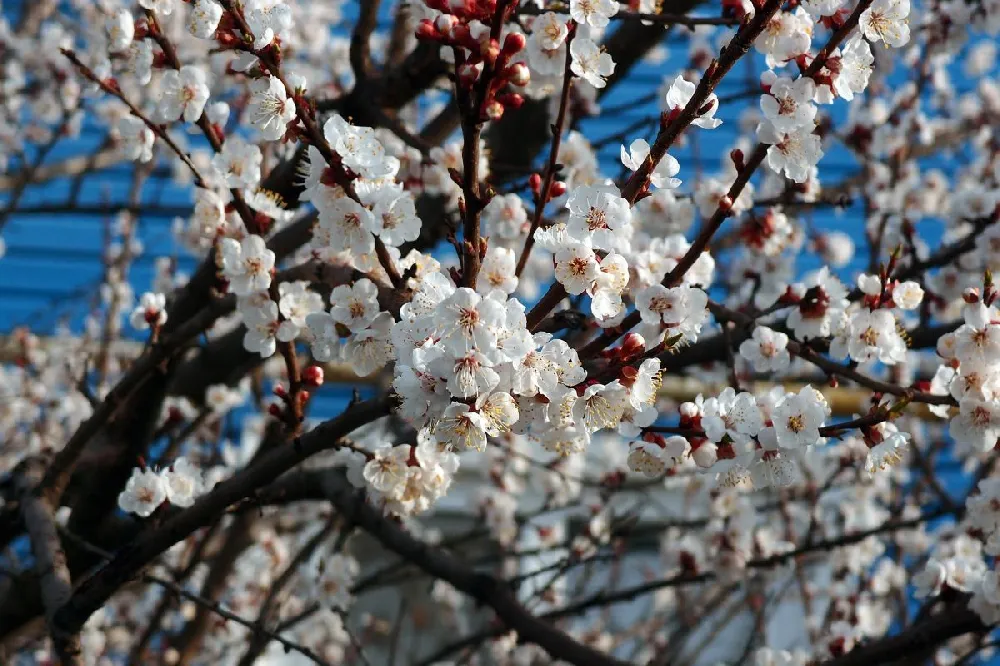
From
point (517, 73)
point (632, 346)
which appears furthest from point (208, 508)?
point (517, 73)

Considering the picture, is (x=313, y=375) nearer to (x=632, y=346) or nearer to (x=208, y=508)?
(x=208, y=508)

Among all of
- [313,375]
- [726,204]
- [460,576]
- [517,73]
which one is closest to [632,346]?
[726,204]

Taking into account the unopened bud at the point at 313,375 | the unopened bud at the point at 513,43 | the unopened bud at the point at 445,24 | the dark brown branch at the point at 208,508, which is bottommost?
the dark brown branch at the point at 208,508

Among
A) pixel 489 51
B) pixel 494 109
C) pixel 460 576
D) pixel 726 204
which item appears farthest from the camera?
pixel 460 576

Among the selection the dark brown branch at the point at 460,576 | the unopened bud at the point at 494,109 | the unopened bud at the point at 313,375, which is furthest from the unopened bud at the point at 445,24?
the dark brown branch at the point at 460,576

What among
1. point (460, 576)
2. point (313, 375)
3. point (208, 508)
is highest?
point (313, 375)

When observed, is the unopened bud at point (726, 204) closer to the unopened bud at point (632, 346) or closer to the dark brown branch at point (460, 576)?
the unopened bud at point (632, 346)

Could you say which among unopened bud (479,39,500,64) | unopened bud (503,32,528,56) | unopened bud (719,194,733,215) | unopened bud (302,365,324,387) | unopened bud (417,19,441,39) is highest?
unopened bud (417,19,441,39)

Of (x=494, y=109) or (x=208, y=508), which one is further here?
(x=208, y=508)

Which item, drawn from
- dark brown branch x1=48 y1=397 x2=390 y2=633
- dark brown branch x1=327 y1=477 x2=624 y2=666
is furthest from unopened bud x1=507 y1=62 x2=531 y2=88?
dark brown branch x1=327 y1=477 x2=624 y2=666

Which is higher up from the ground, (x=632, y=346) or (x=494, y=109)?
(x=494, y=109)

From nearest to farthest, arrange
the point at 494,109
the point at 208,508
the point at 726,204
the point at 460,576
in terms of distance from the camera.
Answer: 1. the point at 494,109
2. the point at 726,204
3. the point at 208,508
4. the point at 460,576

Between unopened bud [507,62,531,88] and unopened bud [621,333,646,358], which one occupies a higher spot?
unopened bud [507,62,531,88]

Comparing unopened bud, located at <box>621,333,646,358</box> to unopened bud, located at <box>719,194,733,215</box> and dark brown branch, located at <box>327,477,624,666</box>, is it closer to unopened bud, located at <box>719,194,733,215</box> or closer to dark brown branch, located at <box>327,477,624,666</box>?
unopened bud, located at <box>719,194,733,215</box>
